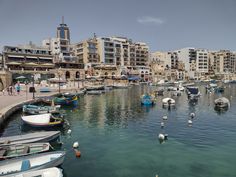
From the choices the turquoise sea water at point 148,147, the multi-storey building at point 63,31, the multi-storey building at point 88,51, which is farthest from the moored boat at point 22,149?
the multi-storey building at point 63,31

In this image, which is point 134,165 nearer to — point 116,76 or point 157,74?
point 116,76

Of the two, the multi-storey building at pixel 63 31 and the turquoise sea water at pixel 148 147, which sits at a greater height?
the multi-storey building at pixel 63 31

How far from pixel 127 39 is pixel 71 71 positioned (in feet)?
199

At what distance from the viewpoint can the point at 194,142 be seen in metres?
22.7

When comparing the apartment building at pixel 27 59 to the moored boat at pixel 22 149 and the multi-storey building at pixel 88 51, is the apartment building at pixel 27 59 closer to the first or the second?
the multi-storey building at pixel 88 51

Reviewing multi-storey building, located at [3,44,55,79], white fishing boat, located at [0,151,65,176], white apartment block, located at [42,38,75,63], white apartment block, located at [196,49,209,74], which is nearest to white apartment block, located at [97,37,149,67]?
white apartment block, located at [42,38,75,63]

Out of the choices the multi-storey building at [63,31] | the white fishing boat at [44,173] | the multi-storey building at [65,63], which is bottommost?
the white fishing boat at [44,173]

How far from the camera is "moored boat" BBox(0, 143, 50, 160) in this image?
17.2 metres

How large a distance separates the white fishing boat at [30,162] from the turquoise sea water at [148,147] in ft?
5.06

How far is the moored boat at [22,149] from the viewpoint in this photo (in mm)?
17250

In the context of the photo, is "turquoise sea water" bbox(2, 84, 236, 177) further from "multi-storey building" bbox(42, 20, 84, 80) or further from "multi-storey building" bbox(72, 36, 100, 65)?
"multi-storey building" bbox(72, 36, 100, 65)

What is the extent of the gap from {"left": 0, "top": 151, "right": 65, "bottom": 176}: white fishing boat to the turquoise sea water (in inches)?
60.7

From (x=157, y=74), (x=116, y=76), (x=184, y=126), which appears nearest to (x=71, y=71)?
(x=116, y=76)

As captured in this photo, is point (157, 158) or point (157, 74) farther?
point (157, 74)
